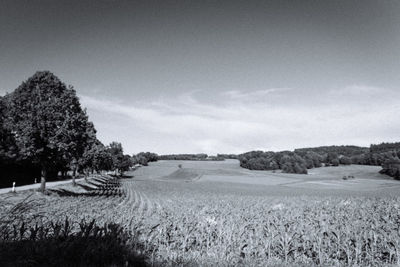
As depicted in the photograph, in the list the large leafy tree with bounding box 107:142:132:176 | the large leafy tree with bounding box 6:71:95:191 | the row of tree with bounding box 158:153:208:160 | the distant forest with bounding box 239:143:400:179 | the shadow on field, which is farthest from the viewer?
the row of tree with bounding box 158:153:208:160

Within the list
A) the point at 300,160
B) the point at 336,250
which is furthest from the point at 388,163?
the point at 336,250

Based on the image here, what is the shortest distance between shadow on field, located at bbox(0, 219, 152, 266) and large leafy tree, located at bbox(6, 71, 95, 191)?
2351cm

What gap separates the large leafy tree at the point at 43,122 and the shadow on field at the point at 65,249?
2351 centimetres

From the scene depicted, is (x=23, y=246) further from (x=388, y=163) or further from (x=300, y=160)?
(x=300, y=160)

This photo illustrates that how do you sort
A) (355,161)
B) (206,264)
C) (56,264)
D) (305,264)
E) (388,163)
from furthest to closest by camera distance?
(355,161) < (388,163) < (305,264) < (206,264) < (56,264)

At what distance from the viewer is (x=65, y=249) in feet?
16.4

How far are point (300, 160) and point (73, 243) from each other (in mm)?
122721

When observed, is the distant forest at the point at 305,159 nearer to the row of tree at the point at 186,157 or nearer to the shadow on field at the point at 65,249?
the row of tree at the point at 186,157

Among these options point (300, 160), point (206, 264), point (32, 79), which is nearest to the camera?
point (206, 264)

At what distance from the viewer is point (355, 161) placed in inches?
5123

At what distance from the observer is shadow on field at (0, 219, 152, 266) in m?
4.41

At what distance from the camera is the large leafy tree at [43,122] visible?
26281 mm

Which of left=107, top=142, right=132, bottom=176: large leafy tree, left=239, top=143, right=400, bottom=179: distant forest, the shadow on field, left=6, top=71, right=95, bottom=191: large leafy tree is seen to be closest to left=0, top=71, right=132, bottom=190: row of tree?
left=6, top=71, right=95, bottom=191: large leafy tree

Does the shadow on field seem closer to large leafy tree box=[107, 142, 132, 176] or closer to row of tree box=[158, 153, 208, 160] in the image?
large leafy tree box=[107, 142, 132, 176]
